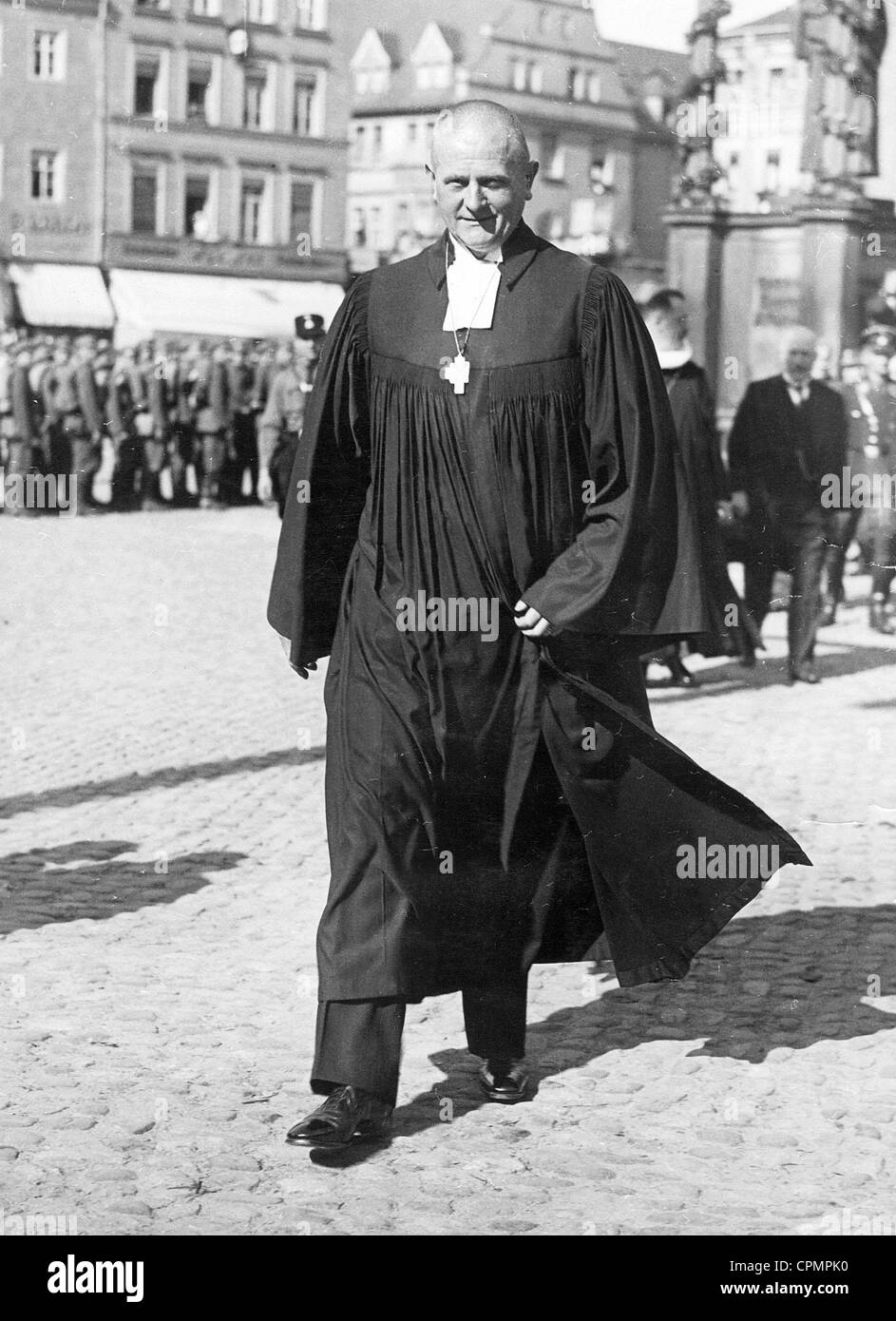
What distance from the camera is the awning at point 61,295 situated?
48.5 meters

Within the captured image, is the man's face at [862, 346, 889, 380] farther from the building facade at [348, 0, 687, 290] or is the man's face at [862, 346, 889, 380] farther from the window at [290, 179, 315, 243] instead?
the window at [290, 179, 315, 243]

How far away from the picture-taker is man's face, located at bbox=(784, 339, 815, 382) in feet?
43.0

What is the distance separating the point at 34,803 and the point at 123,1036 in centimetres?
325

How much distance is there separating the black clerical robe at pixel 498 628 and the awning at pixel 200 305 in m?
45.9

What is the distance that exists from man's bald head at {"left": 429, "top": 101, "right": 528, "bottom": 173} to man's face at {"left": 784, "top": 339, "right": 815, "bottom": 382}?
8.36 metres

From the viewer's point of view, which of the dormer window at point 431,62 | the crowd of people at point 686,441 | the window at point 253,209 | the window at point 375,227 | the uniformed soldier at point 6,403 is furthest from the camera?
the window at point 375,227

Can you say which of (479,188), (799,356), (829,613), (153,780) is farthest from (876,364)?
(479,188)

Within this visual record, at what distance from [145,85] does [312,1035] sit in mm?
45657

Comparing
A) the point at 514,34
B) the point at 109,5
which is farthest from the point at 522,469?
the point at 109,5

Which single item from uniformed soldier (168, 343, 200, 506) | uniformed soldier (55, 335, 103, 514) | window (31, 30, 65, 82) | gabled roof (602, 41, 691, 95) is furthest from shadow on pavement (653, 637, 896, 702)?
window (31, 30, 65, 82)

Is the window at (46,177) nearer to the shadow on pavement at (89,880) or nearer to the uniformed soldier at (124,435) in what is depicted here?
the uniformed soldier at (124,435)

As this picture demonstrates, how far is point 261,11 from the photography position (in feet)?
181

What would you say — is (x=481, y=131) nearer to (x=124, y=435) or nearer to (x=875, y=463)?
(x=875, y=463)

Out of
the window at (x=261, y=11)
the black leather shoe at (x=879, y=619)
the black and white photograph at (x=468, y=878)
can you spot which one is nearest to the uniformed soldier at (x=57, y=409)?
the black leather shoe at (x=879, y=619)
